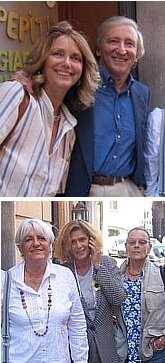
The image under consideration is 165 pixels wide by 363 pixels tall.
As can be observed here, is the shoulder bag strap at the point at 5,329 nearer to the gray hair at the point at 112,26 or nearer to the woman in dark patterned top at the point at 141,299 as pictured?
the woman in dark patterned top at the point at 141,299

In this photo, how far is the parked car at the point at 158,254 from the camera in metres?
1.34

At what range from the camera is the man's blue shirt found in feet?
4.29

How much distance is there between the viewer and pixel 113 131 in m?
1.32

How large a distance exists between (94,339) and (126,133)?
0.50 metres

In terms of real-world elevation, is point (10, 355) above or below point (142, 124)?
below

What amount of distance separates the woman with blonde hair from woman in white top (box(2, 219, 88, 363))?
0.03 m

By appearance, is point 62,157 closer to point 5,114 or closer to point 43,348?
point 5,114

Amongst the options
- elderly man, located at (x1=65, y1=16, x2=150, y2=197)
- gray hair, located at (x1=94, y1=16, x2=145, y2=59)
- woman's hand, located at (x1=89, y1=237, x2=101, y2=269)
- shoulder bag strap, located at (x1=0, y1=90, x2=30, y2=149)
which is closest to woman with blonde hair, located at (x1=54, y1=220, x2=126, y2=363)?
woman's hand, located at (x1=89, y1=237, x2=101, y2=269)

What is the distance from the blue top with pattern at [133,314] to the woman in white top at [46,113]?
0.93ft

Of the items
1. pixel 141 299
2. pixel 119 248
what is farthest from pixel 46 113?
pixel 141 299

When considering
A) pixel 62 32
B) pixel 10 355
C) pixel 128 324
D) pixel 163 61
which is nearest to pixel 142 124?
pixel 163 61

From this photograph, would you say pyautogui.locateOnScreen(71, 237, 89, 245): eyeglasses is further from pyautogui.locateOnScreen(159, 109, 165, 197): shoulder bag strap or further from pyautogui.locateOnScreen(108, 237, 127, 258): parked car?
pyautogui.locateOnScreen(159, 109, 165, 197): shoulder bag strap

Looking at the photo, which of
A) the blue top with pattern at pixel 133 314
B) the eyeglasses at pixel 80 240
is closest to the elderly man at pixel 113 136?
the eyeglasses at pixel 80 240

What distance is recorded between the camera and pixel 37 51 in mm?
1282
